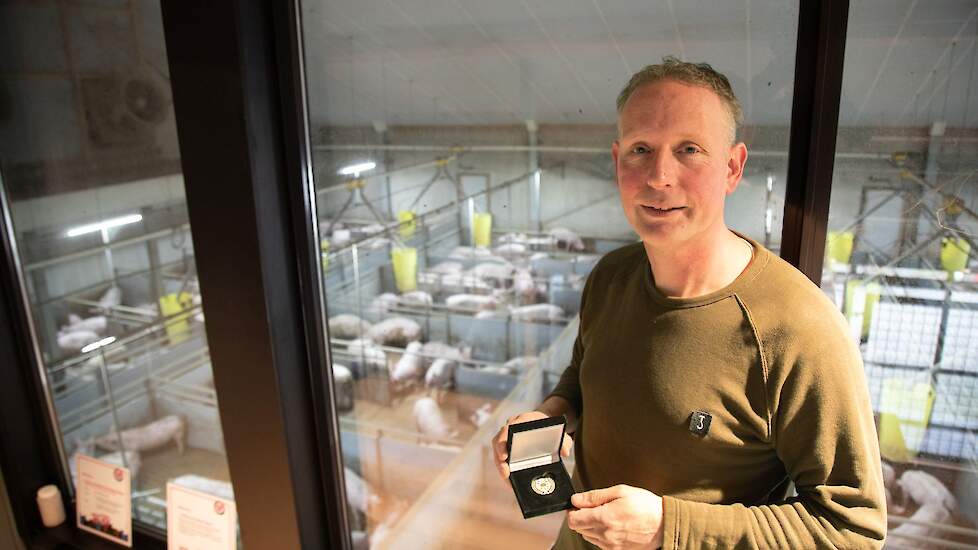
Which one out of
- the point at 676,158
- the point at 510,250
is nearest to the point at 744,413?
the point at 676,158

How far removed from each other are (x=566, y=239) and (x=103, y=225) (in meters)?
1.11

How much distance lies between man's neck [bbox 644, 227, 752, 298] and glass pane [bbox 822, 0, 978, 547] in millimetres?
205

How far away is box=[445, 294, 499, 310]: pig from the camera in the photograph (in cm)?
129

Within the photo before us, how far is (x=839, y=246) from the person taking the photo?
774 millimetres

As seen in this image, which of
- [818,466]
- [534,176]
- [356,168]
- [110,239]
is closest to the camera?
[818,466]

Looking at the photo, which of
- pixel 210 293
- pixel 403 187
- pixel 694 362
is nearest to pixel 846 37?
pixel 694 362

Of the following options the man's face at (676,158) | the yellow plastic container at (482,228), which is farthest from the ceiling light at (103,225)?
the man's face at (676,158)

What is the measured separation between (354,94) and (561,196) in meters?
0.40

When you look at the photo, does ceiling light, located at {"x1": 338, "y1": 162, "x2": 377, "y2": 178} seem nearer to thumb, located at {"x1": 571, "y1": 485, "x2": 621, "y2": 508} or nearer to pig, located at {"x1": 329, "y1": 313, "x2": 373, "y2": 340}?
pig, located at {"x1": 329, "y1": 313, "x2": 373, "y2": 340}

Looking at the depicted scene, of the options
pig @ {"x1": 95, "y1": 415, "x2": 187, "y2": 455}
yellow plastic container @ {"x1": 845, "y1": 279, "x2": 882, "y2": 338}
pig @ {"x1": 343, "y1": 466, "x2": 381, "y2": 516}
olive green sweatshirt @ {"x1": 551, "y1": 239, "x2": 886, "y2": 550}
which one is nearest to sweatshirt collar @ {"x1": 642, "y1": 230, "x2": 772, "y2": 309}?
olive green sweatshirt @ {"x1": 551, "y1": 239, "x2": 886, "y2": 550}

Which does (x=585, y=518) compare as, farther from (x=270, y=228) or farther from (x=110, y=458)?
(x=110, y=458)

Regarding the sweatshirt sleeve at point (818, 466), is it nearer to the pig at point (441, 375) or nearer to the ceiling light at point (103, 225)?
the pig at point (441, 375)

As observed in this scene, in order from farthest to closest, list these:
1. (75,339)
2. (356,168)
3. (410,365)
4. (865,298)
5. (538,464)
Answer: (75,339), (410,365), (356,168), (865,298), (538,464)

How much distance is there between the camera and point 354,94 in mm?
1050
